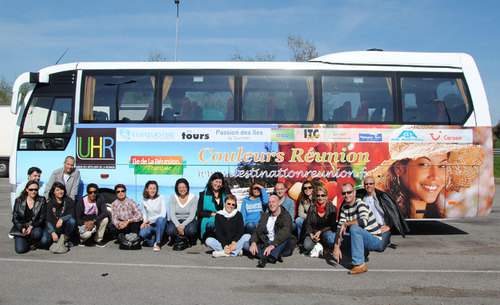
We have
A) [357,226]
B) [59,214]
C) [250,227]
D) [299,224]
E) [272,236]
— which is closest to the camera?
[357,226]

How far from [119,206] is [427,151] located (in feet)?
20.2

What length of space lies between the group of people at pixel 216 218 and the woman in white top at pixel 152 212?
2 cm

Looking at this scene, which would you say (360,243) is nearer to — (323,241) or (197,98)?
(323,241)

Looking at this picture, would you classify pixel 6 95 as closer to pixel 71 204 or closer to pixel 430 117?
pixel 71 204

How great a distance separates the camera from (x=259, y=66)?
8266mm

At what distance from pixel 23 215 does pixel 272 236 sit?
4.39 meters

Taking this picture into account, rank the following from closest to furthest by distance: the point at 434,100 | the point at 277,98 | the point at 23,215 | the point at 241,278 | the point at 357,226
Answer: the point at 241,278
the point at 357,226
the point at 23,215
the point at 277,98
the point at 434,100

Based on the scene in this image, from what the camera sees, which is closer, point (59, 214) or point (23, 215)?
point (23, 215)

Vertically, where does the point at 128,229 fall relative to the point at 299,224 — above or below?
below

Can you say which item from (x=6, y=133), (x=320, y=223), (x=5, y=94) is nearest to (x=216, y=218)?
(x=320, y=223)

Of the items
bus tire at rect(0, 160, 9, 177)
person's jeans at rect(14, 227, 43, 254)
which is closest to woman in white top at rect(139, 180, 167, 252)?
person's jeans at rect(14, 227, 43, 254)

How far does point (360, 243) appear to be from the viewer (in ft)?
19.9

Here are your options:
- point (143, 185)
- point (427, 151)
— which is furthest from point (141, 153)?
point (427, 151)

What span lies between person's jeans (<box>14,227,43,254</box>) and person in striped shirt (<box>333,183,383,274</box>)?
5115mm
